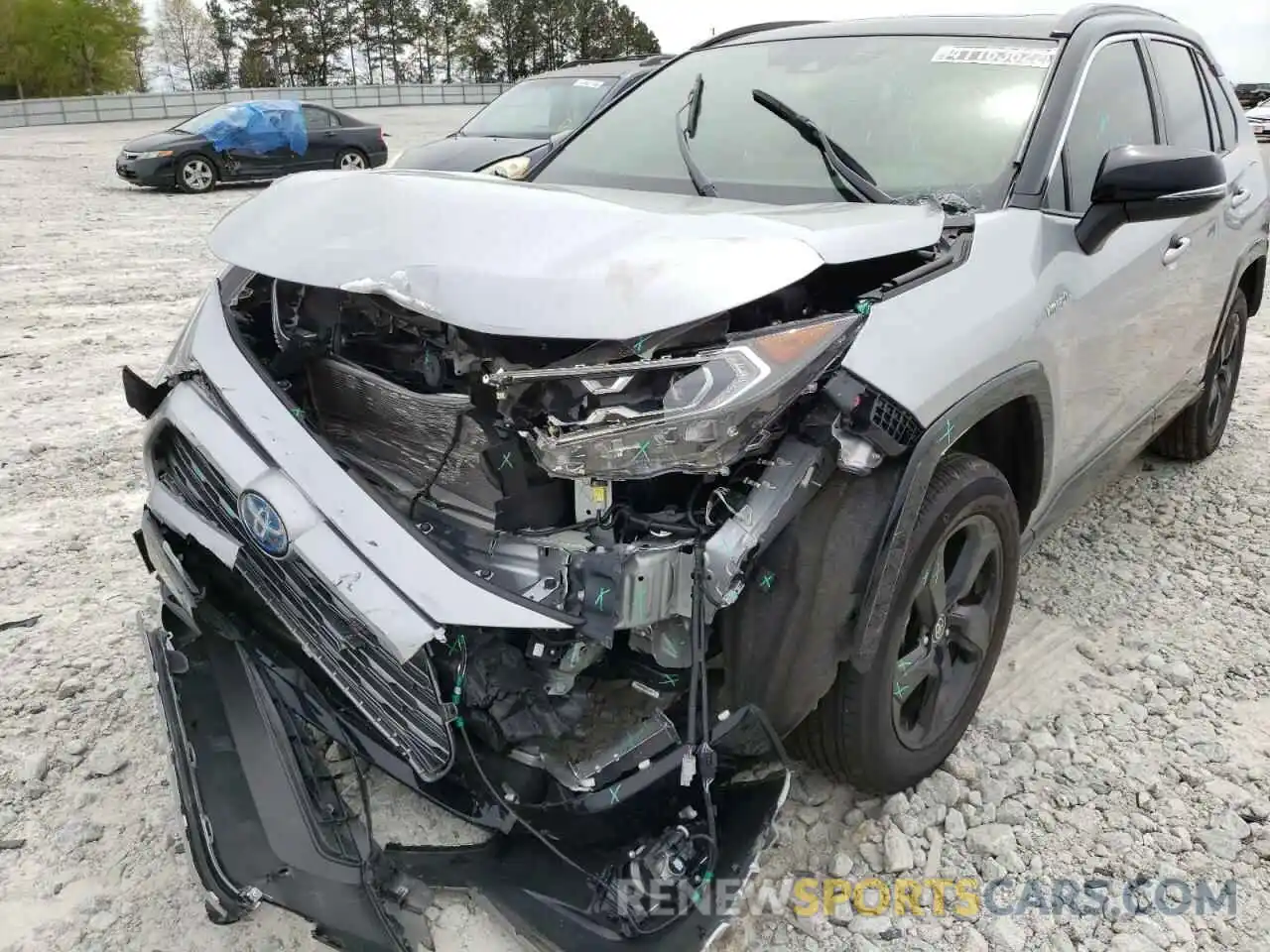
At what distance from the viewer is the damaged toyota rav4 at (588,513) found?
1737mm

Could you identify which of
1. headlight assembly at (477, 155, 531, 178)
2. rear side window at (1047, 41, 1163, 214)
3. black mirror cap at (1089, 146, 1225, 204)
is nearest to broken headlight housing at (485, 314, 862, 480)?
black mirror cap at (1089, 146, 1225, 204)

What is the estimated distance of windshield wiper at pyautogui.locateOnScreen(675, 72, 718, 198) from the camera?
8.93 ft

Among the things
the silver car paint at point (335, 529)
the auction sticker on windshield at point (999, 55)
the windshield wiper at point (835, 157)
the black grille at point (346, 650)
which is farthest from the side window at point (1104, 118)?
the black grille at point (346, 650)

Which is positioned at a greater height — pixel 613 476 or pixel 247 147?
pixel 613 476

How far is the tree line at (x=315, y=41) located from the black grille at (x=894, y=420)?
6372 cm

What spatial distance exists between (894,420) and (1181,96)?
2.67m

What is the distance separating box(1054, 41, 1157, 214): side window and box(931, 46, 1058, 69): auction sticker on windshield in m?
0.14

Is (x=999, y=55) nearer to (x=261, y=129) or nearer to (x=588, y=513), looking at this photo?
(x=588, y=513)

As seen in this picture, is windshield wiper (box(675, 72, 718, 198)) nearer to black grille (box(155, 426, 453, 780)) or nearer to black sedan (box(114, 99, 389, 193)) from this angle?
black grille (box(155, 426, 453, 780))

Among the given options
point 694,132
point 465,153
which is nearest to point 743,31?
point 694,132

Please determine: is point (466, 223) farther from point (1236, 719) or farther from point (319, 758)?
point (1236, 719)

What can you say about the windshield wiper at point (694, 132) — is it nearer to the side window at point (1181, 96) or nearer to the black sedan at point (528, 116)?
the side window at point (1181, 96)

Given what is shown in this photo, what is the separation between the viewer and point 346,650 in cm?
193

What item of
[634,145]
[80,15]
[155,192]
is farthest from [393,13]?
[634,145]
